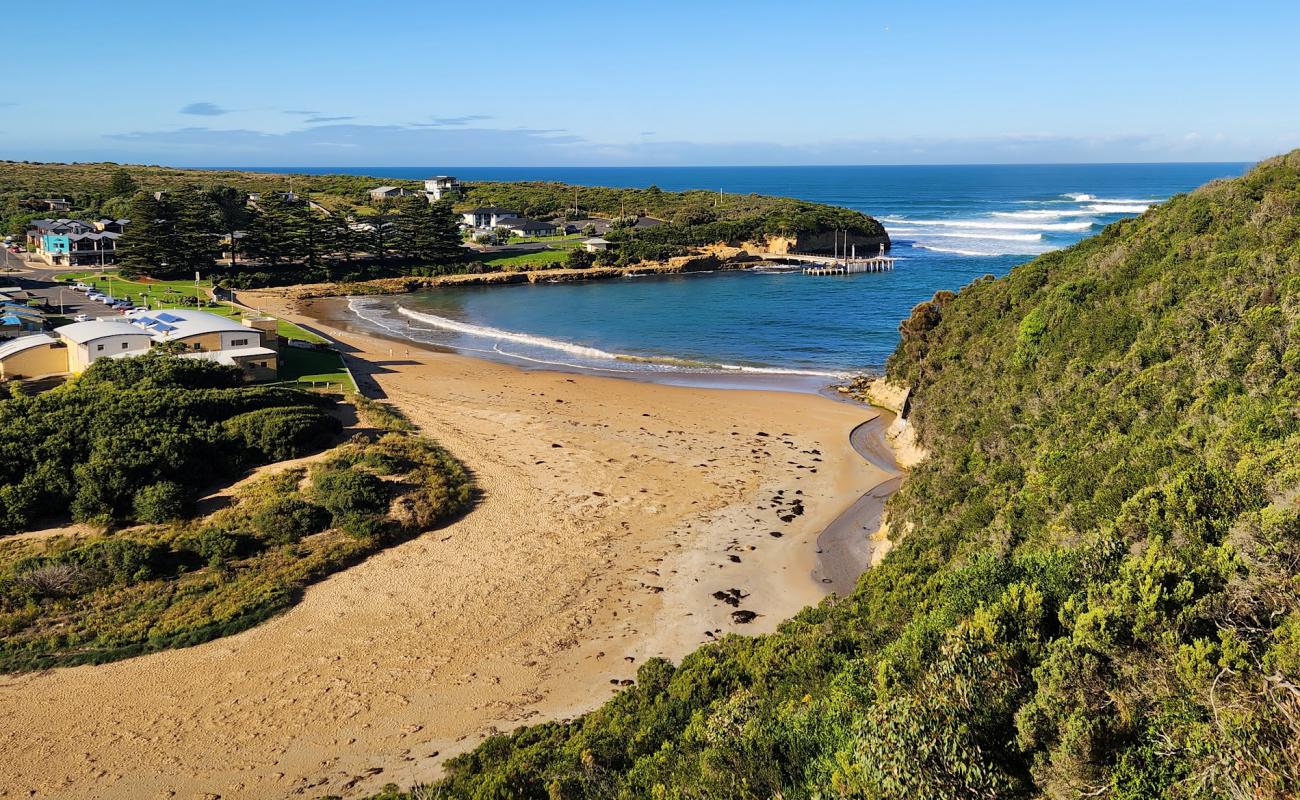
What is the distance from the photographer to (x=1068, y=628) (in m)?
7.97

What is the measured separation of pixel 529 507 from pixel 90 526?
988 cm

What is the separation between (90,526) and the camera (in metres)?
19.4

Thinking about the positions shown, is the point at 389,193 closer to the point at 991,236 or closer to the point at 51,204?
the point at 51,204

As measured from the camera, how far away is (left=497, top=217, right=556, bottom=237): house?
303 ft

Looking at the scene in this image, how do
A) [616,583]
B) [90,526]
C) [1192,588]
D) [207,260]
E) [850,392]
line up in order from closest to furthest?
[1192,588] → [616,583] → [90,526] → [850,392] → [207,260]

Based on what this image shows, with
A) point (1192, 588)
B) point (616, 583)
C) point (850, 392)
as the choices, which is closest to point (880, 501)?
Result: point (616, 583)

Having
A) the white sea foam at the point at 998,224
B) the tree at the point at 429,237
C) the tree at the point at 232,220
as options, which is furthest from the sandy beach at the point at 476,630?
the white sea foam at the point at 998,224

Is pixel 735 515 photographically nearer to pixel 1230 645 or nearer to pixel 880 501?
pixel 880 501

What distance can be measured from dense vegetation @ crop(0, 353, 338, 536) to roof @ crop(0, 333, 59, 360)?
4049 mm

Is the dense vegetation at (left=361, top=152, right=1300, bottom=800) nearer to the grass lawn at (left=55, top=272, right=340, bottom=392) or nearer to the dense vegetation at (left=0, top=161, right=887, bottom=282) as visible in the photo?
the grass lawn at (left=55, top=272, right=340, bottom=392)

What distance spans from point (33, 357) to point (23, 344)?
754 mm

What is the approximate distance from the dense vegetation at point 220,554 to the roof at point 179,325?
1177 centimetres

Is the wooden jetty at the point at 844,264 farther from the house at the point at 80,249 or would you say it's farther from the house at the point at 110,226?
the house at the point at 110,226

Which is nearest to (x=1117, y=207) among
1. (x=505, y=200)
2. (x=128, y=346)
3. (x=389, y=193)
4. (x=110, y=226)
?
(x=505, y=200)
